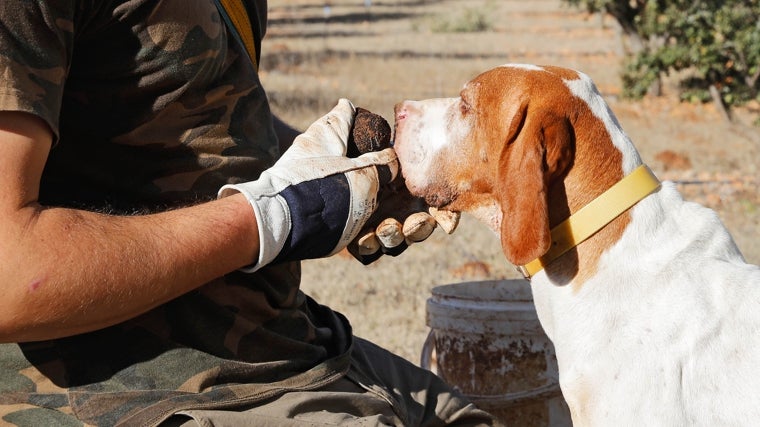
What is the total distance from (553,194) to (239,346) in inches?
41.6

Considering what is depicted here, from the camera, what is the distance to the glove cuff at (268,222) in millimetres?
2816

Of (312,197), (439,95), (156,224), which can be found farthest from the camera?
(439,95)

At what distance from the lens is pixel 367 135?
10.9 feet

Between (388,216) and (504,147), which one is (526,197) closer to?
(504,147)

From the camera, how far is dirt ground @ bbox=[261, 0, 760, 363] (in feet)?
25.6

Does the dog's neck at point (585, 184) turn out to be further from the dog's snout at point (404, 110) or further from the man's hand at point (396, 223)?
the dog's snout at point (404, 110)

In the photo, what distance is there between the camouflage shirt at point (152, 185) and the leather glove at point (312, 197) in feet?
0.65

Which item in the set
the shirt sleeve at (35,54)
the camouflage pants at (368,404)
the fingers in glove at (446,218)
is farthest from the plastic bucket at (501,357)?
the shirt sleeve at (35,54)

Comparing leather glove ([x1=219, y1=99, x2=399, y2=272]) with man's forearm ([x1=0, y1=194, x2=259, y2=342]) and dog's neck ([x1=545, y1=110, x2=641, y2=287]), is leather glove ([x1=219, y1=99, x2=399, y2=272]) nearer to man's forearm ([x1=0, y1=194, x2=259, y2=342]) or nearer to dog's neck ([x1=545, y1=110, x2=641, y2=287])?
man's forearm ([x1=0, y1=194, x2=259, y2=342])

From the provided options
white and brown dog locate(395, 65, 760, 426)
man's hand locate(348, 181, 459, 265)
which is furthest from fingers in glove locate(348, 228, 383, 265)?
white and brown dog locate(395, 65, 760, 426)

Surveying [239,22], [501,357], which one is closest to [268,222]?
[239,22]

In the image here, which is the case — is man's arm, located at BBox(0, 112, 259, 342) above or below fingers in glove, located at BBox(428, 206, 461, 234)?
above

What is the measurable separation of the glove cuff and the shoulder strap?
0.67m

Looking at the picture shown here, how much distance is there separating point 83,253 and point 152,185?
461 mm
